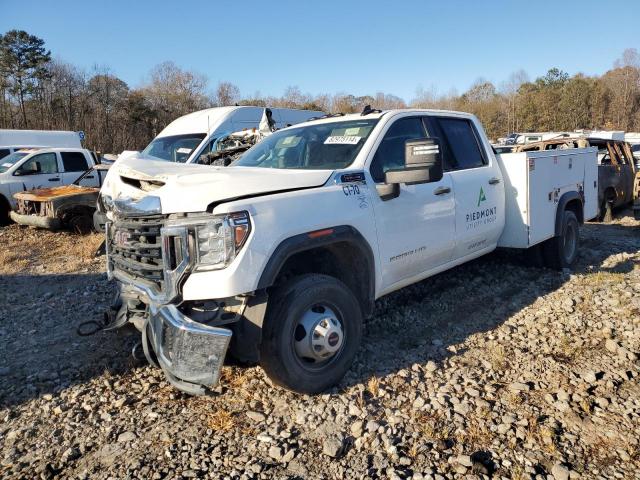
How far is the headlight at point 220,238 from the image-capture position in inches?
113

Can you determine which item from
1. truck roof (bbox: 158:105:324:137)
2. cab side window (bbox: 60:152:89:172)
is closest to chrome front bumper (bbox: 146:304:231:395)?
truck roof (bbox: 158:105:324:137)

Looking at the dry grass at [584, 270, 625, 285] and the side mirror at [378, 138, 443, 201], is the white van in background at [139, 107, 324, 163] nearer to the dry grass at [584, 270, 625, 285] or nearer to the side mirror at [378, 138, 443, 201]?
the side mirror at [378, 138, 443, 201]

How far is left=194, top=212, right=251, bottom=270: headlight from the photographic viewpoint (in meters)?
2.88

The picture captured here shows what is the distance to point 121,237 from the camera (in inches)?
134

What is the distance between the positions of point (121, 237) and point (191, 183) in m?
0.76

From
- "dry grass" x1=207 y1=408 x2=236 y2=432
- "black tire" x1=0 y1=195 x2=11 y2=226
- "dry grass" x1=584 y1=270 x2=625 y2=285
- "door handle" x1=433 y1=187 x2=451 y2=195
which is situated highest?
"door handle" x1=433 y1=187 x2=451 y2=195

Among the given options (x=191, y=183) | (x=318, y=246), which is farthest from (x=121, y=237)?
(x=318, y=246)

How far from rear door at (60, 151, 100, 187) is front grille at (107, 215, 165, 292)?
9.41 metres

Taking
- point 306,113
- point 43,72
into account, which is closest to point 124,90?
point 43,72

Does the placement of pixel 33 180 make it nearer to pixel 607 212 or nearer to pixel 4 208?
pixel 4 208

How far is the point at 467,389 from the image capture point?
11.2ft

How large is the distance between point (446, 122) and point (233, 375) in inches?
123

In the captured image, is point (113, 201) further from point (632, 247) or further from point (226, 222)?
point (632, 247)

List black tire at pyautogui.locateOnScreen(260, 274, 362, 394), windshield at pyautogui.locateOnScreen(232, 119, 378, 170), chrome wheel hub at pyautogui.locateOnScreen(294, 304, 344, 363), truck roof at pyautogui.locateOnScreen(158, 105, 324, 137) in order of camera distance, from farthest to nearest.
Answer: truck roof at pyautogui.locateOnScreen(158, 105, 324, 137) < windshield at pyautogui.locateOnScreen(232, 119, 378, 170) < chrome wheel hub at pyautogui.locateOnScreen(294, 304, 344, 363) < black tire at pyautogui.locateOnScreen(260, 274, 362, 394)
